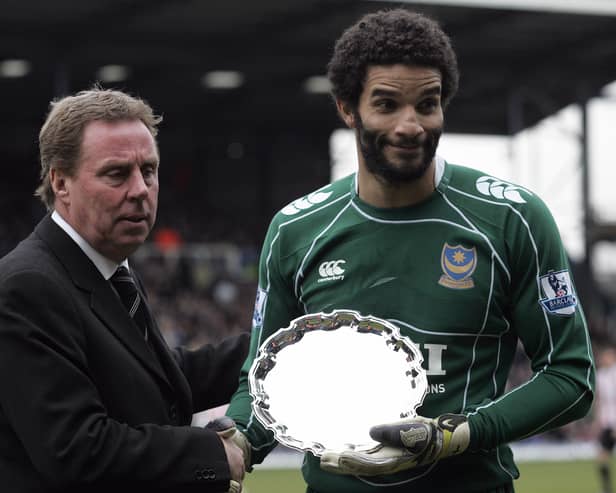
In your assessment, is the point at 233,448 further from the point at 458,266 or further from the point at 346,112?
the point at 346,112

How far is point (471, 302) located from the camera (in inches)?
131

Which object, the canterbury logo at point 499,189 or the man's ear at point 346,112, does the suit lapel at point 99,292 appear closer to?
the man's ear at point 346,112

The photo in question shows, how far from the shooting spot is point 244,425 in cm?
364

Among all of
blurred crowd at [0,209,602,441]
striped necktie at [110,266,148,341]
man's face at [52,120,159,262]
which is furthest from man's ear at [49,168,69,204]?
blurred crowd at [0,209,602,441]

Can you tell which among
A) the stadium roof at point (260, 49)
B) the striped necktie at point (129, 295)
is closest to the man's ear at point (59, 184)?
the striped necktie at point (129, 295)

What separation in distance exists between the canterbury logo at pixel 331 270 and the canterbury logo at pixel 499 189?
0.48m

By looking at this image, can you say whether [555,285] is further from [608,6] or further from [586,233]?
[586,233]

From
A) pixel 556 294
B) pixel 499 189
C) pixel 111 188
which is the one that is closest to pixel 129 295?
pixel 111 188

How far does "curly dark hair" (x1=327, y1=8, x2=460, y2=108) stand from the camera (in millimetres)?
3346

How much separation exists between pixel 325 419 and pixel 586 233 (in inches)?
884

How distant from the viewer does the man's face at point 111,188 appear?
333 cm

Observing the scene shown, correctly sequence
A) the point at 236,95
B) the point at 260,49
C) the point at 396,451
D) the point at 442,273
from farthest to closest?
1. the point at 236,95
2. the point at 260,49
3. the point at 442,273
4. the point at 396,451

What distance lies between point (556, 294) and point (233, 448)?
1056 millimetres

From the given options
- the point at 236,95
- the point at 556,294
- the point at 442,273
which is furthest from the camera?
the point at 236,95
